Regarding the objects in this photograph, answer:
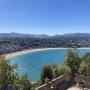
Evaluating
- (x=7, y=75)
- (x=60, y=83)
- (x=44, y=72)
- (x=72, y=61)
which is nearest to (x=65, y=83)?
(x=60, y=83)

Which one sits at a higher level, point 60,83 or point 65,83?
point 60,83

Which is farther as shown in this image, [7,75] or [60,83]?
[60,83]

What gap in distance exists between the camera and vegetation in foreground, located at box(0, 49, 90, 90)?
38.1ft

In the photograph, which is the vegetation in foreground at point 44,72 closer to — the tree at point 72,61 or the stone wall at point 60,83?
the tree at point 72,61

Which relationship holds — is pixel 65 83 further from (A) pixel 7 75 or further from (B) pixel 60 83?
(A) pixel 7 75

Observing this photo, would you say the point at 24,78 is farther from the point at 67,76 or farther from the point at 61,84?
the point at 67,76

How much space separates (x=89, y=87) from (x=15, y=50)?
384 feet

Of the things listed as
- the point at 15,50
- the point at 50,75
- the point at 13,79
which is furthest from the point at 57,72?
the point at 15,50

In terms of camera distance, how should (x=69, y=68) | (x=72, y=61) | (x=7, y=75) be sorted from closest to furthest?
1. (x=7, y=75)
2. (x=69, y=68)
3. (x=72, y=61)

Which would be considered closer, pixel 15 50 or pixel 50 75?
pixel 50 75

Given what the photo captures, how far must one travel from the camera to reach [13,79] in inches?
470

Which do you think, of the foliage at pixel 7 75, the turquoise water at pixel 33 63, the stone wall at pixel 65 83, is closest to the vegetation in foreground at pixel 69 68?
the stone wall at pixel 65 83

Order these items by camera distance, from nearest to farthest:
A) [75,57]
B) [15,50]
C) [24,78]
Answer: [24,78]
[75,57]
[15,50]

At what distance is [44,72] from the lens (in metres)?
22.7
